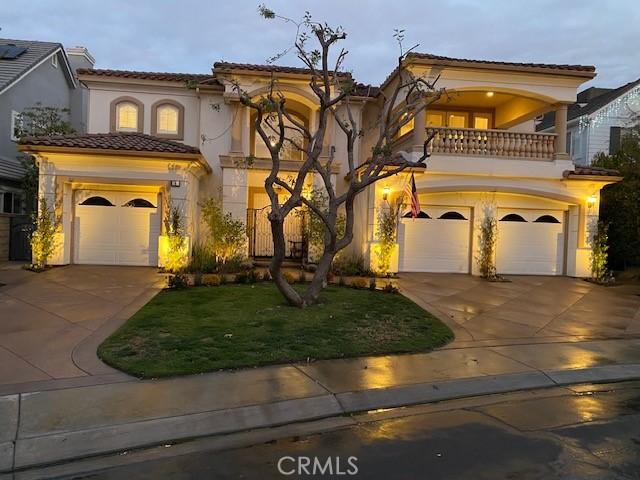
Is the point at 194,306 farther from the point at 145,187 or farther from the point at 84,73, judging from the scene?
the point at 84,73

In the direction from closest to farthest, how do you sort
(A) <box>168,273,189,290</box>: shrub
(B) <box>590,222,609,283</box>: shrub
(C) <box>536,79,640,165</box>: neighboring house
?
(A) <box>168,273,189,290</box>: shrub, (B) <box>590,222,609,283</box>: shrub, (C) <box>536,79,640,165</box>: neighboring house

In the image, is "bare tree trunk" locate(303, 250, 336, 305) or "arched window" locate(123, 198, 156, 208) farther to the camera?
"arched window" locate(123, 198, 156, 208)

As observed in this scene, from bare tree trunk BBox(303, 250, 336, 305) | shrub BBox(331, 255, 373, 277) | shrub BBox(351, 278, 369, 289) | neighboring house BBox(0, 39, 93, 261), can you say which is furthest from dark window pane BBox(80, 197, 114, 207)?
bare tree trunk BBox(303, 250, 336, 305)

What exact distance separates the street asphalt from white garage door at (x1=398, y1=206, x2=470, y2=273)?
1031cm

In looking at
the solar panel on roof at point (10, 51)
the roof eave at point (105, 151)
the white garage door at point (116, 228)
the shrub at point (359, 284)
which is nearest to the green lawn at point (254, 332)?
the shrub at point (359, 284)

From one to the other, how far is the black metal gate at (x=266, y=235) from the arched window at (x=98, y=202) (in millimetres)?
4632

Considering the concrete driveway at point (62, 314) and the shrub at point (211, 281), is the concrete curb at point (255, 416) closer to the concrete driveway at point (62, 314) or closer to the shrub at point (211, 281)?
the concrete driveway at point (62, 314)

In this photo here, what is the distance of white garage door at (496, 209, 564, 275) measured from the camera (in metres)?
16.7

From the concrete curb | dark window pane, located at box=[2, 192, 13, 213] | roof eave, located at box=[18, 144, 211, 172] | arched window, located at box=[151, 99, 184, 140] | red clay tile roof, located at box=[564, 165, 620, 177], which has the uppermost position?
arched window, located at box=[151, 99, 184, 140]

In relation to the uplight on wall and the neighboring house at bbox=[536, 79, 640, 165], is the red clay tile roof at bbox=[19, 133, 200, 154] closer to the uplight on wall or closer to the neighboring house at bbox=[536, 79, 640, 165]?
the uplight on wall

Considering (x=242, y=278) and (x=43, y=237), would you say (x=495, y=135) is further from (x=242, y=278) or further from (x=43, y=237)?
(x=43, y=237)

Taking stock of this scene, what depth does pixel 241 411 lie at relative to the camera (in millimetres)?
5605

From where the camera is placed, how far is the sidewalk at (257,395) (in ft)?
16.3

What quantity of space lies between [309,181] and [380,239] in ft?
11.2
